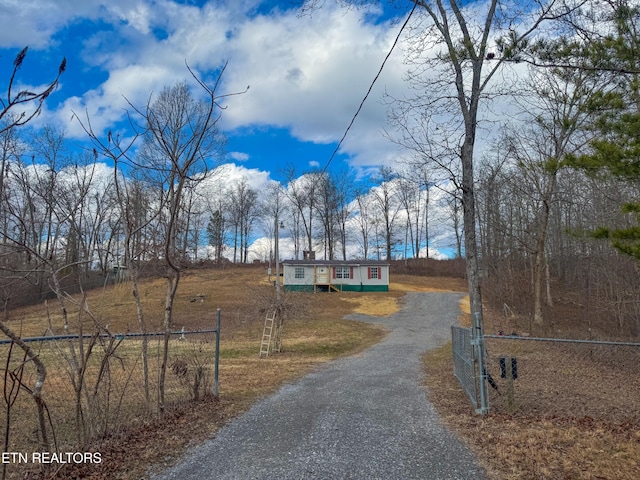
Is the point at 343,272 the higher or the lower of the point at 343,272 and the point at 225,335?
the higher

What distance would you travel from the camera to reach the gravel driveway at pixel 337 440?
3.75 m

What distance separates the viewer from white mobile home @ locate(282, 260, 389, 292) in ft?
117

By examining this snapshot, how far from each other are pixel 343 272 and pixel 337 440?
106 ft

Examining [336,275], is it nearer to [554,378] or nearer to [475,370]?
[554,378]

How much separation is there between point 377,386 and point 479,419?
8.78 feet

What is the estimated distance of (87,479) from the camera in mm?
3447

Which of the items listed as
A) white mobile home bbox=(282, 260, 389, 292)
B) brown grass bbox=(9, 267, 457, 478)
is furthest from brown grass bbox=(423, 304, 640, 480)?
white mobile home bbox=(282, 260, 389, 292)

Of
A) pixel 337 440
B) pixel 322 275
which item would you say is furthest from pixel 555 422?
pixel 322 275

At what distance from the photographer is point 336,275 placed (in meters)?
36.6

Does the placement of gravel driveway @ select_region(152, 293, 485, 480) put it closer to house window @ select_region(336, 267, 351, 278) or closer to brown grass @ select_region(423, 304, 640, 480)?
brown grass @ select_region(423, 304, 640, 480)

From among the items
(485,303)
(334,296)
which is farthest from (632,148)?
(334,296)

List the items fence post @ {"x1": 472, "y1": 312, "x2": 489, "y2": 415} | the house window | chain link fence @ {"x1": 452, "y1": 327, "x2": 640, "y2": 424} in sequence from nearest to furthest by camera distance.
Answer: fence post @ {"x1": 472, "y1": 312, "x2": 489, "y2": 415} < chain link fence @ {"x1": 452, "y1": 327, "x2": 640, "y2": 424} < the house window

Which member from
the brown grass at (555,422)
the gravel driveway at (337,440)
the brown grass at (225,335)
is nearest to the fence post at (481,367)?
the brown grass at (555,422)

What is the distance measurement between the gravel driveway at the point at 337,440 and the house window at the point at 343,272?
28.0 metres
